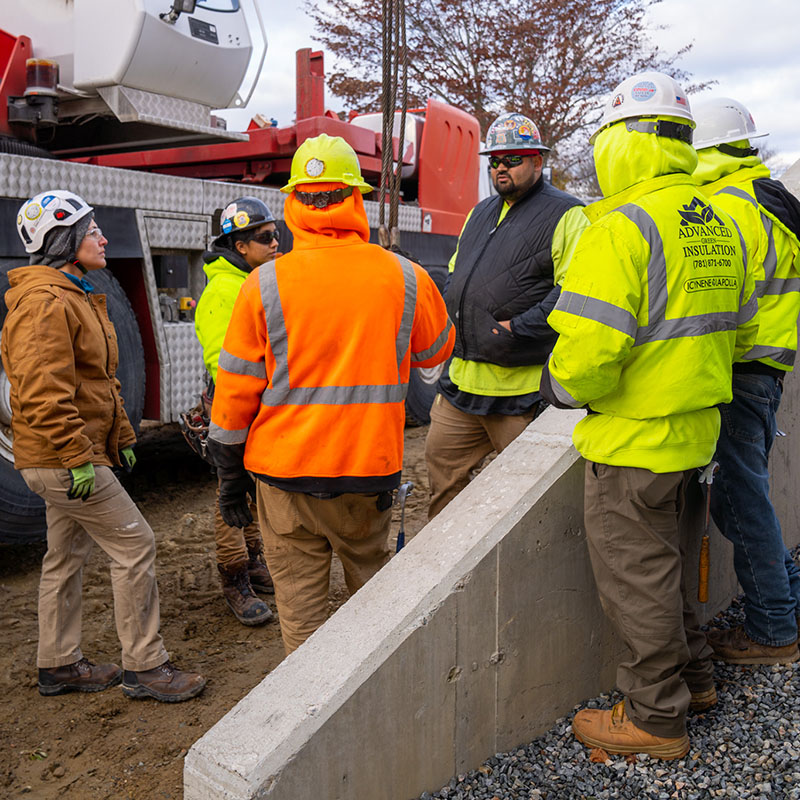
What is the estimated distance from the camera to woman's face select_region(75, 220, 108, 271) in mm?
3504

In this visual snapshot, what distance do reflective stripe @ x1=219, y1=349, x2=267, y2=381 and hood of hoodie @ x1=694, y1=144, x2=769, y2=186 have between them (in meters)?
1.77

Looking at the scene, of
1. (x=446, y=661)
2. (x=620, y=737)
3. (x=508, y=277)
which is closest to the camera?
(x=446, y=661)

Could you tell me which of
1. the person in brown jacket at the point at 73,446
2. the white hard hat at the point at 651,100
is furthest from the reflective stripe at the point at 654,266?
the person in brown jacket at the point at 73,446

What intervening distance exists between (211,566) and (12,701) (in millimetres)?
1531

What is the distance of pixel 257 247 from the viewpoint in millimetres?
4082

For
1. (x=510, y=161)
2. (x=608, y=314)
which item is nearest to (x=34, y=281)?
(x=510, y=161)

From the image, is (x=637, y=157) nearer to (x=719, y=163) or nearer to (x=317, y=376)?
(x=719, y=163)

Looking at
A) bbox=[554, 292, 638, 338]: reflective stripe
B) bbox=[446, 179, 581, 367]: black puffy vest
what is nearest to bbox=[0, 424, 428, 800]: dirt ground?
bbox=[446, 179, 581, 367]: black puffy vest

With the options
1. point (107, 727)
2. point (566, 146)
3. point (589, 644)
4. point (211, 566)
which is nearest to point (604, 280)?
point (589, 644)

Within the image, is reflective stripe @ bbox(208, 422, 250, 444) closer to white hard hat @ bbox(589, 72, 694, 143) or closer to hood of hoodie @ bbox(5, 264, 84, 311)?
hood of hoodie @ bbox(5, 264, 84, 311)

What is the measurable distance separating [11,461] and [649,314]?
3.51 m

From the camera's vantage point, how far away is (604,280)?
2432 mm

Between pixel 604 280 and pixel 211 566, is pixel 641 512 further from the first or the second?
pixel 211 566

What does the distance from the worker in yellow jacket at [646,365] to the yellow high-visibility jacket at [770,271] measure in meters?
0.36
